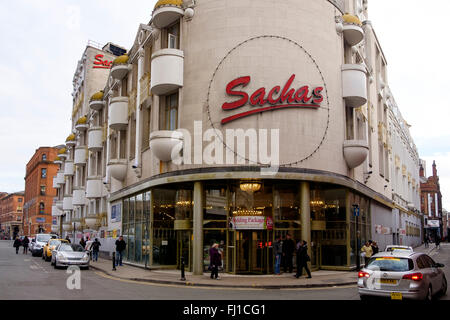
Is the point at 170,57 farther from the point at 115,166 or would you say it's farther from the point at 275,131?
the point at 115,166

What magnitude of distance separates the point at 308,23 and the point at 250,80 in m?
4.79

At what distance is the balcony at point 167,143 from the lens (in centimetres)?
2398

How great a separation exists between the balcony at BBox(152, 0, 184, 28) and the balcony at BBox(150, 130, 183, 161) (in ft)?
21.6

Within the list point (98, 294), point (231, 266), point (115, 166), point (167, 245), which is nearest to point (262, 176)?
point (231, 266)

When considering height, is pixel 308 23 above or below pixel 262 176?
above

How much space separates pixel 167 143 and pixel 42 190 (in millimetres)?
98227

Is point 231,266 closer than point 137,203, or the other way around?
point 231,266

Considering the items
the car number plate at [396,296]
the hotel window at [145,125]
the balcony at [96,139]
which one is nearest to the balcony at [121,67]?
the hotel window at [145,125]

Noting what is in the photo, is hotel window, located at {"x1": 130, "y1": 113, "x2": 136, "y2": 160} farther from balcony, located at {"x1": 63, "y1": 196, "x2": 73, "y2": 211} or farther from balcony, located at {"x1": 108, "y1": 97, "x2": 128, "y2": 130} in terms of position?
balcony, located at {"x1": 63, "y1": 196, "x2": 73, "y2": 211}

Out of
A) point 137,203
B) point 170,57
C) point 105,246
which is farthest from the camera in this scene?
point 105,246

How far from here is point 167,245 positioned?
26516 millimetres

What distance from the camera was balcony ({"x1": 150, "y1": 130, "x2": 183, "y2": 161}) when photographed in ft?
78.7

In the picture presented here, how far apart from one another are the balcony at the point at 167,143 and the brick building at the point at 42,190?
9030 cm

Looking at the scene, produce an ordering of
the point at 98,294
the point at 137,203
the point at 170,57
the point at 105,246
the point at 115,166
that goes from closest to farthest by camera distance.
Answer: the point at 98,294
the point at 170,57
the point at 137,203
the point at 115,166
the point at 105,246
